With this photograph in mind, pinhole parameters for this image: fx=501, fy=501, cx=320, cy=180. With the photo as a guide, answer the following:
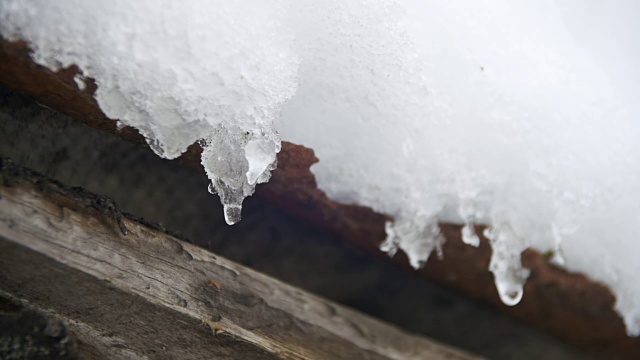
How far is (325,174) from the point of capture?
0.82m

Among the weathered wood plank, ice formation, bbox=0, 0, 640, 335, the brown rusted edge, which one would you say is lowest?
Answer: the weathered wood plank

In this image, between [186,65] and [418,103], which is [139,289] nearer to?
[186,65]

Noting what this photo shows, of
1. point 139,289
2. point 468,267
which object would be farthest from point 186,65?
point 468,267

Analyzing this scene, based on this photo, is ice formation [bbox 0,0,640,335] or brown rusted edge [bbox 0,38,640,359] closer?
ice formation [bbox 0,0,640,335]

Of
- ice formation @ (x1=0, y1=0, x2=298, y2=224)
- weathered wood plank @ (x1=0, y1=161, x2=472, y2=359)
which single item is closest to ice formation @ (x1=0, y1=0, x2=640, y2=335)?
ice formation @ (x1=0, y1=0, x2=298, y2=224)

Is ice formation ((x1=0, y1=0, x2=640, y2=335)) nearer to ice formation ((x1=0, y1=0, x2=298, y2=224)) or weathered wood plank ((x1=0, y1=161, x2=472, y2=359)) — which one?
ice formation ((x1=0, y1=0, x2=298, y2=224))

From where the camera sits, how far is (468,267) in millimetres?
904

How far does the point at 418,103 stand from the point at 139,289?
47 centimetres

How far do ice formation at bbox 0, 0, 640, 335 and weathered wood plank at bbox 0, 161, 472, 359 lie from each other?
0.11 meters

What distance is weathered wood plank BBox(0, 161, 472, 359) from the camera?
0.60 meters

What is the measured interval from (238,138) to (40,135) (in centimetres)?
36

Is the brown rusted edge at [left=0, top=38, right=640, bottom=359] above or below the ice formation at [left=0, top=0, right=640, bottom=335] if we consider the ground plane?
below

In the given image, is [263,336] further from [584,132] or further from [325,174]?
[584,132]

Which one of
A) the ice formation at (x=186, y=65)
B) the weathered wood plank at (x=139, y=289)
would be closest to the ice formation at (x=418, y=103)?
the ice formation at (x=186, y=65)
